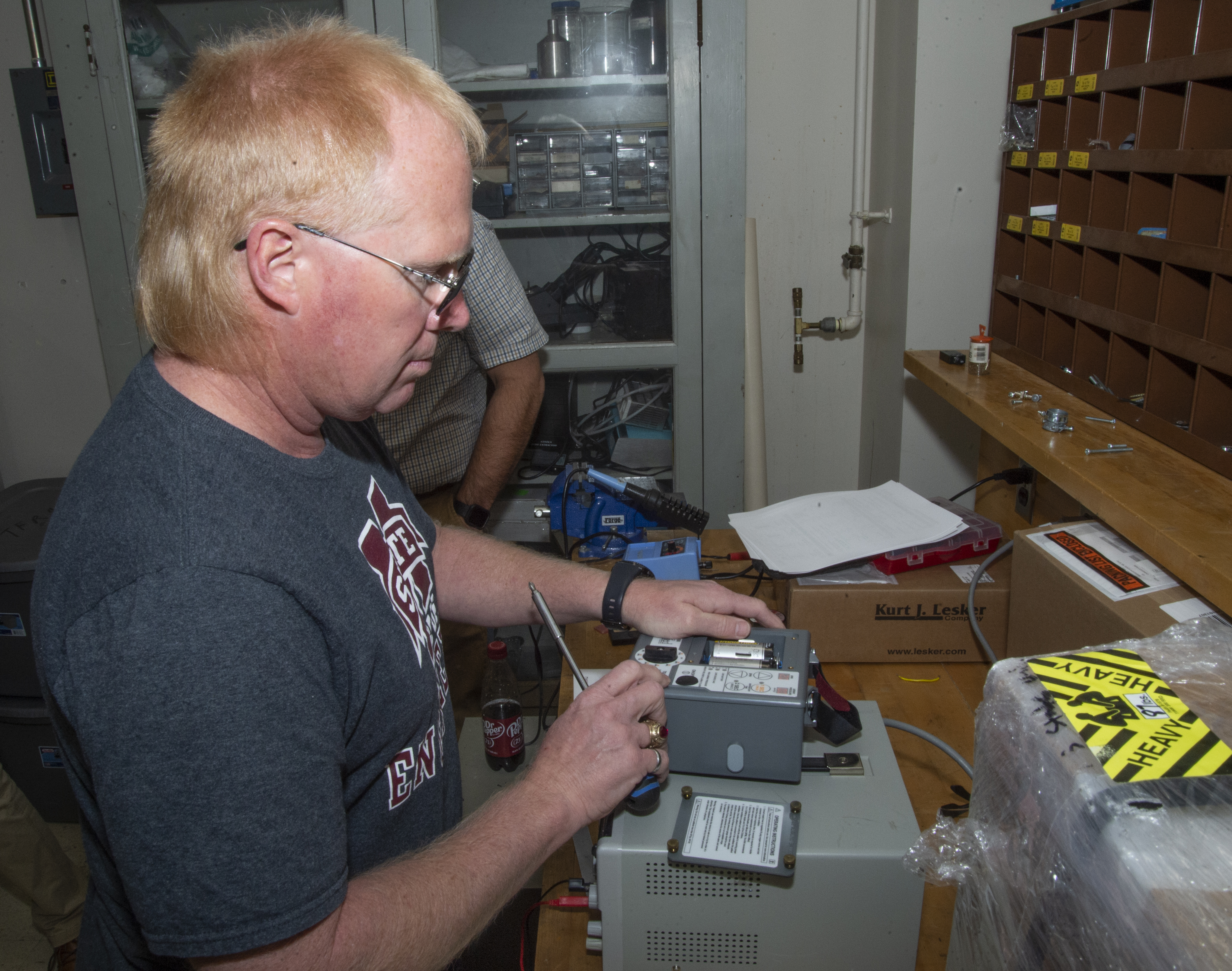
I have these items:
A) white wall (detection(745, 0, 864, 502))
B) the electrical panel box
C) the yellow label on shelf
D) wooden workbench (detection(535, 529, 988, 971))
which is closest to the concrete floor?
wooden workbench (detection(535, 529, 988, 971))

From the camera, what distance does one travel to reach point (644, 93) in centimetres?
197

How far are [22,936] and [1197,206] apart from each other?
8.84 ft

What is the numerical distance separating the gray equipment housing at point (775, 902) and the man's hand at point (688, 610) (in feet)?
0.82

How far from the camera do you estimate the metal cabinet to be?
190 cm

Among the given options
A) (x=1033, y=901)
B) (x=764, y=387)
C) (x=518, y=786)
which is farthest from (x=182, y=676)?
(x=764, y=387)

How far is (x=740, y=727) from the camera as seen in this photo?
854 millimetres

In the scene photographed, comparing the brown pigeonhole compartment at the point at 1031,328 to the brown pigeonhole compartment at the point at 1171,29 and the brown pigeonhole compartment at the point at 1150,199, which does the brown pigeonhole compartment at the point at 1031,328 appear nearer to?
the brown pigeonhole compartment at the point at 1150,199

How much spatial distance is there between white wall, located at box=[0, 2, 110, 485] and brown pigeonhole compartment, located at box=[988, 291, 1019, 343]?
249cm

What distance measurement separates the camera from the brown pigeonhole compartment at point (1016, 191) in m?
1.54

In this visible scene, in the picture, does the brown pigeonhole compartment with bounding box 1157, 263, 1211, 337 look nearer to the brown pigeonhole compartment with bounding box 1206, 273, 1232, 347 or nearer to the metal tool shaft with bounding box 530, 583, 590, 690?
the brown pigeonhole compartment with bounding box 1206, 273, 1232, 347

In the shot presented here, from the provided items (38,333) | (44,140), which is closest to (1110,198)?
(44,140)

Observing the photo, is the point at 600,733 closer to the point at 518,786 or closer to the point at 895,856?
the point at 518,786

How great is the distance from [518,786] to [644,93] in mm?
1716

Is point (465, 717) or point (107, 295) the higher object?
point (107, 295)
